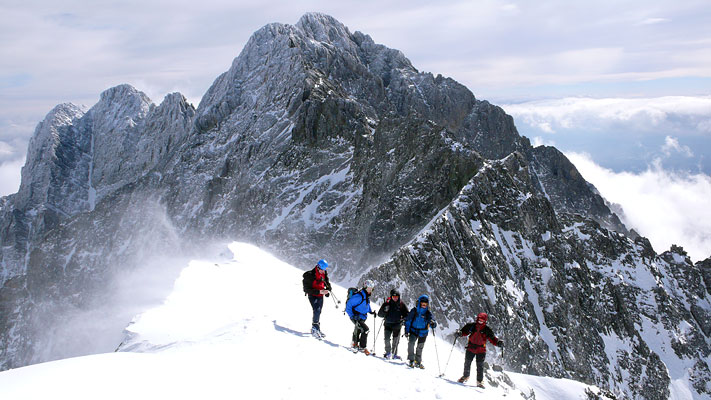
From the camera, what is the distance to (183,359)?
1057cm

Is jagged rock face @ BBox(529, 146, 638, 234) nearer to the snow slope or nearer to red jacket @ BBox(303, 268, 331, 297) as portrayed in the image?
the snow slope

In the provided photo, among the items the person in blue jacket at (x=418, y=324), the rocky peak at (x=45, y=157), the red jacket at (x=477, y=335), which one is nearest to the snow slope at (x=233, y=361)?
the person in blue jacket at (x=418, y=324)

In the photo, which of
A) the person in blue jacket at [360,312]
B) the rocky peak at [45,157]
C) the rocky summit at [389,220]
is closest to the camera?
the person in blue jacket at [360,312]

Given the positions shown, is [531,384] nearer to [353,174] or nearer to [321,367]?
[321,367]

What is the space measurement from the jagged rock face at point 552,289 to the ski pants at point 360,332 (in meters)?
19.6

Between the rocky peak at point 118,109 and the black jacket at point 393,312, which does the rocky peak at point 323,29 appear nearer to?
the rocky peak at point 118,109

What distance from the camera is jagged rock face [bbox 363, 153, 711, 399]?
37969 mm

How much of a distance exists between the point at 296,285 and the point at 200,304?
5.02 metres

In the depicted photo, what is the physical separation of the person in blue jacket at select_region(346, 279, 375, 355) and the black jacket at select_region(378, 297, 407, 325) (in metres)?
0.53

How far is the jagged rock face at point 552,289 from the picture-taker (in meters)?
38.0

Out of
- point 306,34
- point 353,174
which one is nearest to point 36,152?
point 306,34

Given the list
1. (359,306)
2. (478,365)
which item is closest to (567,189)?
(478,365)

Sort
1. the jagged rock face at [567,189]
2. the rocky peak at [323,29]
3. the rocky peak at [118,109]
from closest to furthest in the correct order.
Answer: the rocky peak at [323,29], the jagged rock face at [567,189], the rocky peak at [118,109]

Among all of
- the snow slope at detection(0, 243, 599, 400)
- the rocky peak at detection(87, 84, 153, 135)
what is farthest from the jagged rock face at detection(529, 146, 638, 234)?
the rocky peak at detection(87, 84, 153, 135)
